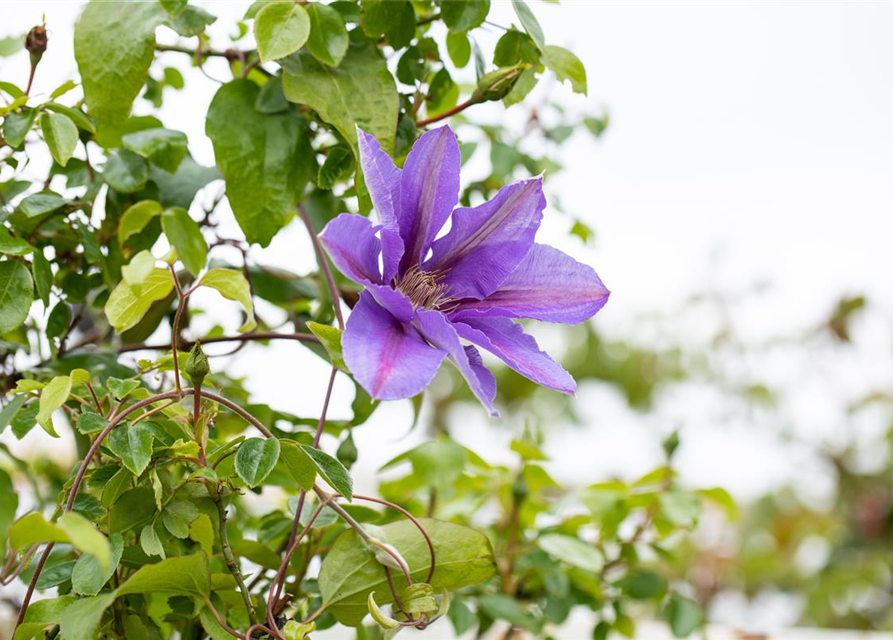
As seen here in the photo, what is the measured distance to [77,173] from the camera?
0.52 meters

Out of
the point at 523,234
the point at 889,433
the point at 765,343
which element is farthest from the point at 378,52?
the point at 765,343

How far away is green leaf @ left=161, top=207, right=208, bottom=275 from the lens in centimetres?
38

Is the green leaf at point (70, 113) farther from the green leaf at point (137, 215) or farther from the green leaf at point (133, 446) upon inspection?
the green leaf at point (133, 446)

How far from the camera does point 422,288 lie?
0.42 metres

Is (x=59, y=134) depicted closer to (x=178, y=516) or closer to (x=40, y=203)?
(x=40, y=203)

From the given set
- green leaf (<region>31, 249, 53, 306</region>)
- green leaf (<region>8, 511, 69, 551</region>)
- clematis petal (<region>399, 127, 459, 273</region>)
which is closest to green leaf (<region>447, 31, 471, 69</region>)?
clematis petal (<region>399, 127, 459, 273</region>)

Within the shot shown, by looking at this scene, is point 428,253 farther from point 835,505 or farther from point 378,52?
point 835,505

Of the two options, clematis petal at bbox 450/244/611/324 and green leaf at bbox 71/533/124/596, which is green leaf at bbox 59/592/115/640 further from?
clematis petal at bbox 450/244/611/324

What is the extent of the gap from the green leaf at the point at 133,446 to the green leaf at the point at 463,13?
0.26 m

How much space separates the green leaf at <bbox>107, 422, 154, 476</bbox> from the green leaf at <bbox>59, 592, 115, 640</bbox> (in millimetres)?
57

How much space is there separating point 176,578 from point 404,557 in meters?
0.11

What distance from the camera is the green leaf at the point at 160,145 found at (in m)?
0.49

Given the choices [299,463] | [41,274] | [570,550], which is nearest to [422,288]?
[299,463]

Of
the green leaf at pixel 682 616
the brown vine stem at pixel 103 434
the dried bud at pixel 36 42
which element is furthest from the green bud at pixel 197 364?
the green leaf at pixel 682 616
